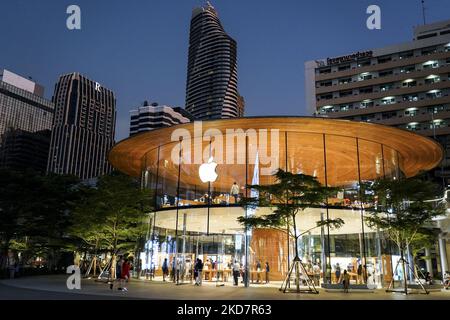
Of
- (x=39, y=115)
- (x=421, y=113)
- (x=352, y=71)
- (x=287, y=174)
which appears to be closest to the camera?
(x=287, y=174)

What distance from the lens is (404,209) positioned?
24.2 metres

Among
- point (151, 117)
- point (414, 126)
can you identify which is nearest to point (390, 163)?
point (414, 126)

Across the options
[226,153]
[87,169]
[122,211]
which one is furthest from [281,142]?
[87,169]

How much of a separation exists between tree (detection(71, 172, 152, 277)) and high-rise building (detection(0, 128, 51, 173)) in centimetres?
13858

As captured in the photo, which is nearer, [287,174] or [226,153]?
[287,174]

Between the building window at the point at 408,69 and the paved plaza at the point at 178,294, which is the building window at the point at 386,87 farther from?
the paved plaza at the point at 178,294

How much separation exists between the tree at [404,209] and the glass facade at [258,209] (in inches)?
79.9

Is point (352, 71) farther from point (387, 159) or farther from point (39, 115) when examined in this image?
point (39, 115)

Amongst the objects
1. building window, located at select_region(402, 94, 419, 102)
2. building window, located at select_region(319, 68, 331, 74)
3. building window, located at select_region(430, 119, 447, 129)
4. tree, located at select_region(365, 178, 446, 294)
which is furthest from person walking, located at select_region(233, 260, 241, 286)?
building window, located at select_region(319, 68, 331, 74)

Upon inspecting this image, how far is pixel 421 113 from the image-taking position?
3169 inches

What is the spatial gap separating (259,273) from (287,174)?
10.0m

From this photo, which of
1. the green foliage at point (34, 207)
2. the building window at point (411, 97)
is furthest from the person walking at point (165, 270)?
the building window at point (411, 97)

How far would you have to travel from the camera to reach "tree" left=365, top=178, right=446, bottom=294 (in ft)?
77.2

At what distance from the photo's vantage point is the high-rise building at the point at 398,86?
7962cm
